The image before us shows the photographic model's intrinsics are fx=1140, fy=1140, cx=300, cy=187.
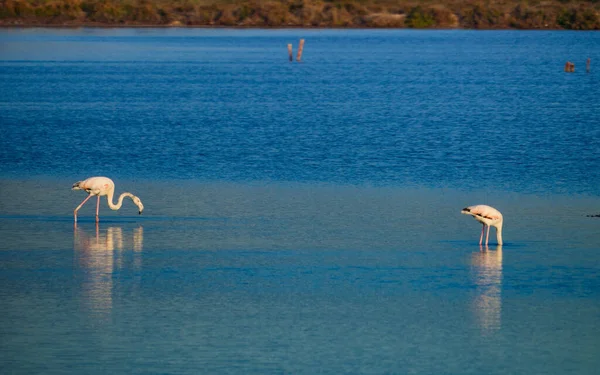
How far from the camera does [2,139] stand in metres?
31.4

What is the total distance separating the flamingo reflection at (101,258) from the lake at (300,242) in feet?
0.14

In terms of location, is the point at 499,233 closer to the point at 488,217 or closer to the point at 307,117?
the point at 488,217

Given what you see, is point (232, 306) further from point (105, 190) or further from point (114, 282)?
point (105, 190)

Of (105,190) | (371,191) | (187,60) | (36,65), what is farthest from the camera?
(187,60)

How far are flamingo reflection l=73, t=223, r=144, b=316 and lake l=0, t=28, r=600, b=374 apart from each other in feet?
0.14

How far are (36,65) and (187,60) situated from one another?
11.6 metres

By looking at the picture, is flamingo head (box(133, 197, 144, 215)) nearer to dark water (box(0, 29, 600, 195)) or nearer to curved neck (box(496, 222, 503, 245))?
dark water (box(0, 29, 600, 195))

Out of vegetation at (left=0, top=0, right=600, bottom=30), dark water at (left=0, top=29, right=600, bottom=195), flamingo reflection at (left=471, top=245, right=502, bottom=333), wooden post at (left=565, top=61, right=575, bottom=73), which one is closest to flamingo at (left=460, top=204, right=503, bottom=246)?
flamingo reflection at (left=471, top=245, right=502, bottom=333)

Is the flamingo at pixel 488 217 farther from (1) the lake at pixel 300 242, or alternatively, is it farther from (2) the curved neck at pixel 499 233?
(1) the lake at pixel 300 242

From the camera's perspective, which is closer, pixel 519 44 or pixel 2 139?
pixel 2 139

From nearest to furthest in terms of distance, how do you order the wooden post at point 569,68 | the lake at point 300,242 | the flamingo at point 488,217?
1. the lake at point 300,242
2. the flamingo at point 488,217
3. the wooden post at point 569,68

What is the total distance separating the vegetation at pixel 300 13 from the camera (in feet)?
426

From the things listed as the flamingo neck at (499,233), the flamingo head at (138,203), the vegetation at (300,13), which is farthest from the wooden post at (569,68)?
the vegetation at (300,13)

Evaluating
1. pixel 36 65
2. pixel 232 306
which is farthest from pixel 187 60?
pixel 232 306
